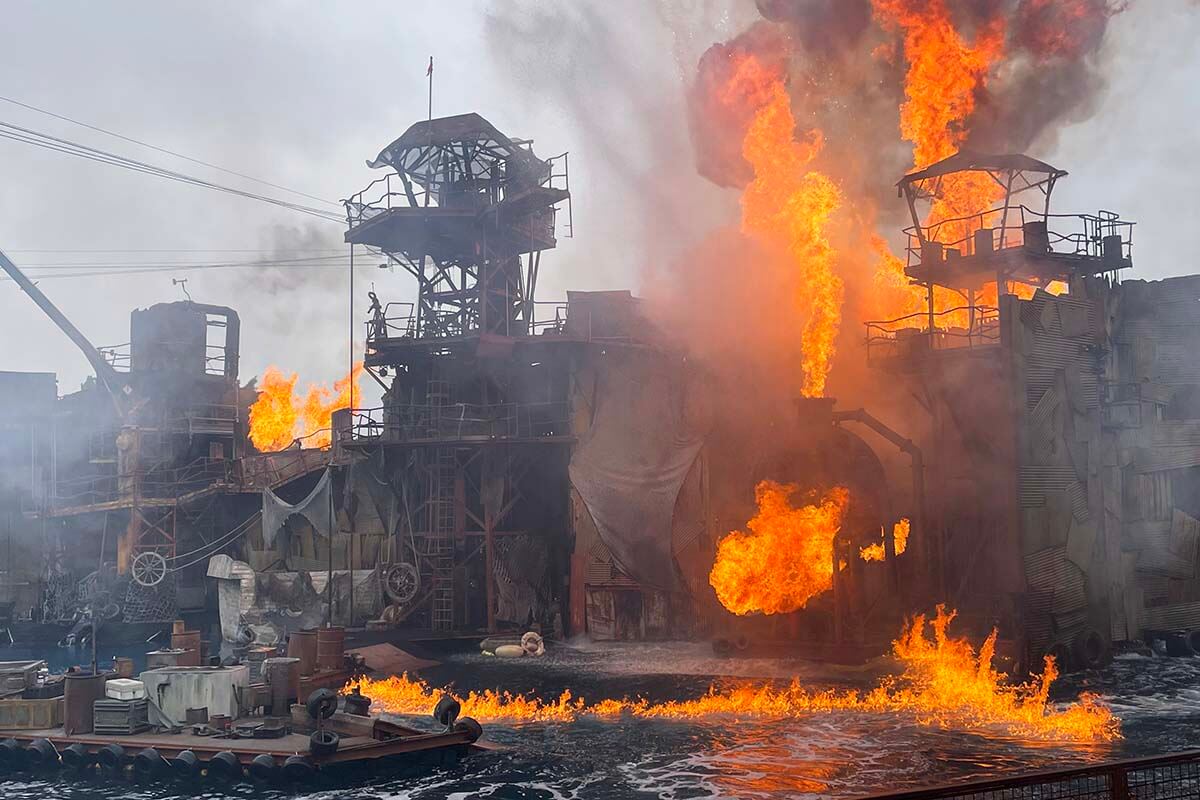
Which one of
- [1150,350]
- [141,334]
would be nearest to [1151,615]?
[1150,350]

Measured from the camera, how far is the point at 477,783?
20922 millimetres

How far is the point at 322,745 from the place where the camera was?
68.7 ft

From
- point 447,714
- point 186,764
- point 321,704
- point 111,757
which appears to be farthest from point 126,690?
point 447,714

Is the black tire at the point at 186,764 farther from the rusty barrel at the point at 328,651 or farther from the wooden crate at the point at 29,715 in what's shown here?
the rusty barrel at the point at 328,651

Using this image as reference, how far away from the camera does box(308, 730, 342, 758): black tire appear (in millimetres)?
20984

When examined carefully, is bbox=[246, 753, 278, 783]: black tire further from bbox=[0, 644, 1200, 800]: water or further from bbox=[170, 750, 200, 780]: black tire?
bbox=[170, 750, 200, 780]: black tire

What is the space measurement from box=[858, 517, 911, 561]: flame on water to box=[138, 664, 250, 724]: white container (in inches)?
693

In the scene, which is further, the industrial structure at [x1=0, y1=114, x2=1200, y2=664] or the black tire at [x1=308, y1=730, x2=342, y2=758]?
the industrial structure at [x1=0, y1=114, x2=1200, y2=664]

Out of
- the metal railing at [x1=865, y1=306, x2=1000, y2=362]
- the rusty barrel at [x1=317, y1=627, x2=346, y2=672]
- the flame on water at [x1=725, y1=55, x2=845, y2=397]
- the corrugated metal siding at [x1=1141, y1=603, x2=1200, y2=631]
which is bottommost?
the corrugated metal siding at [x1=1141, y1=603, x2=1200, y2=631]

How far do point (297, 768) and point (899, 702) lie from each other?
15.3 metres

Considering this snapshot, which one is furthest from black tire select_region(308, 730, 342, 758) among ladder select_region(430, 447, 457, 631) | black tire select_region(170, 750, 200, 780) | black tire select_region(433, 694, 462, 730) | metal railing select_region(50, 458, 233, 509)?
metal railing select_region(50, 458, 233, 509)

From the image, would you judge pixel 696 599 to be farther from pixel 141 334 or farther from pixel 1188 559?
pixel 141 334

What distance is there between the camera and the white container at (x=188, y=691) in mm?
23062

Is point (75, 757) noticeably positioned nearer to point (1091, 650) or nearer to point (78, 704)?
point (78, 704)
